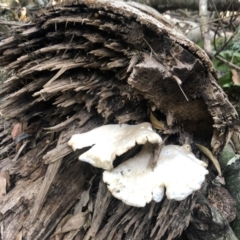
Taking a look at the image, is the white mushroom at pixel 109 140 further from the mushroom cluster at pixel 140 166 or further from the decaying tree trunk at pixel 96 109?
the decaying tree trunk at pixel 96 109

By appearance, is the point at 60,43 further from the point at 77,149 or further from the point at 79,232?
the point at 79,232

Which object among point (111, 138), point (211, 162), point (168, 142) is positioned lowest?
point (211, 162)

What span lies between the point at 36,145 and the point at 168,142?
106cm

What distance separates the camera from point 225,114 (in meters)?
2.29

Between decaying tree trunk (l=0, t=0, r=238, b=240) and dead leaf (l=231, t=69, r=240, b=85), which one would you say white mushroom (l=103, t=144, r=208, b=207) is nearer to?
decaying tree trunk (l=0, t=0, r=238, b=240)

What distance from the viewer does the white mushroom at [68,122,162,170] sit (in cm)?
200

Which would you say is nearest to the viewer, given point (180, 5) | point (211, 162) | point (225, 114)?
point (225, 114)

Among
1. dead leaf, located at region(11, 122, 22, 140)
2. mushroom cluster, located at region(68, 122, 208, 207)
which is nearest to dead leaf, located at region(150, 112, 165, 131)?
mushroom cluster, located at region(68, 122, 208, 207)

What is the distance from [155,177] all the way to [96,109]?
744mm

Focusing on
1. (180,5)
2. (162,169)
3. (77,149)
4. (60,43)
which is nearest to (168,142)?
(162,169)

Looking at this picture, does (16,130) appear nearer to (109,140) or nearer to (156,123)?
(109,140)

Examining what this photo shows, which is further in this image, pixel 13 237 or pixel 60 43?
pixel 60 43

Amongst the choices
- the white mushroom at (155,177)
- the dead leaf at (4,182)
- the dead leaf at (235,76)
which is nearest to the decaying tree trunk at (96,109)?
the dead leaf at (4,182)

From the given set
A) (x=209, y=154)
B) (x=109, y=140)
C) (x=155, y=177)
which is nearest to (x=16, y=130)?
(x=109, y=140)
